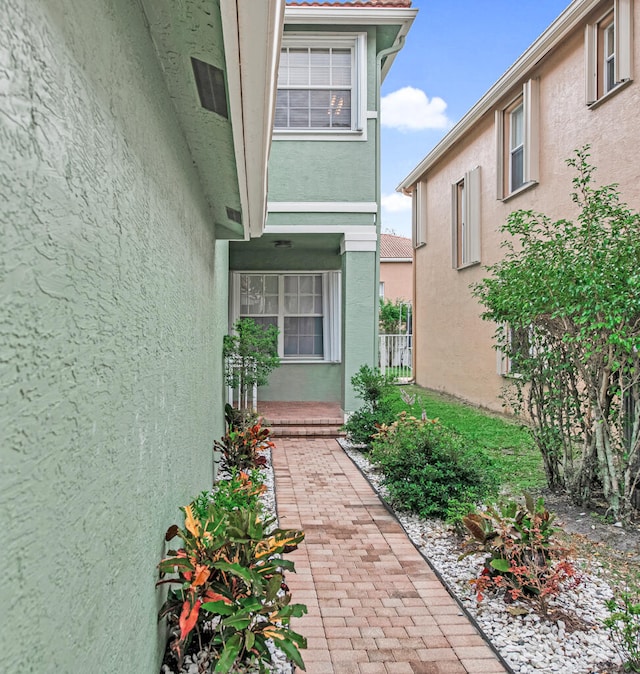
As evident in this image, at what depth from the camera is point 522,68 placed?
11453mm

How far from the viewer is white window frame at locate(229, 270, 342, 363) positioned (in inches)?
488

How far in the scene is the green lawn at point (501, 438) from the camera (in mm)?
7242

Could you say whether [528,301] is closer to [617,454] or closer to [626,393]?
[626,393]

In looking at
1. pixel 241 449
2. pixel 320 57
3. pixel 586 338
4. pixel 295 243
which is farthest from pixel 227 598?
pixel 320 57

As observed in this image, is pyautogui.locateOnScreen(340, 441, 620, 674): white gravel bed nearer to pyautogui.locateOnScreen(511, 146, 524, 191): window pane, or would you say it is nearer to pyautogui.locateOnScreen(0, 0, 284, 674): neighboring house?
pyautogui.locateOnScreen(0, 0, 284, 674): neighboring house

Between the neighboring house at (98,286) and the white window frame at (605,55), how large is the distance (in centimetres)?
734

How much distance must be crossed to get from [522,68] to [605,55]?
2.28m

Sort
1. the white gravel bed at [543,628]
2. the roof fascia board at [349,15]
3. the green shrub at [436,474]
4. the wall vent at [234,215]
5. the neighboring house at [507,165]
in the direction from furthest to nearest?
the roof fascia board at [349,15], the neighboring house at [507,165], the green shrub at [436,474], the wall vent at [234,215], the white gravel bed at [543,628]

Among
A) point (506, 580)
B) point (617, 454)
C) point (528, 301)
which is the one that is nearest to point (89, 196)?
point (506, 580)

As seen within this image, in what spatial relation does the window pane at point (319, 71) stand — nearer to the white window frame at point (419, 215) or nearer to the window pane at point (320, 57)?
the window pane at point (320, 57)

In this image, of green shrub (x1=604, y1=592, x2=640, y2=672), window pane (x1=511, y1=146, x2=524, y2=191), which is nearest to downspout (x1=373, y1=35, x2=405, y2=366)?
window pane (x1=511, y1=146, x2=524, y2=191)

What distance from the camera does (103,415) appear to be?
1716mm

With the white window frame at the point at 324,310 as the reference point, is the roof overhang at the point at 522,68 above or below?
above

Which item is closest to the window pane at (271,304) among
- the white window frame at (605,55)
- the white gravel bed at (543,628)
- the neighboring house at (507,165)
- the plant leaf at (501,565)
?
the neighboring house at (507,165)
